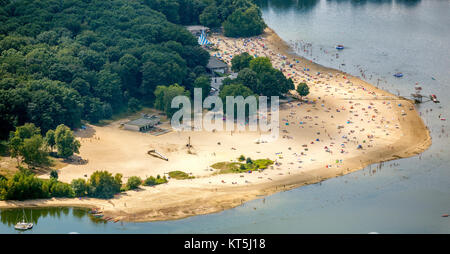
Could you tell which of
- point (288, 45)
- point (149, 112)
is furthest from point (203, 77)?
point (288, 45)

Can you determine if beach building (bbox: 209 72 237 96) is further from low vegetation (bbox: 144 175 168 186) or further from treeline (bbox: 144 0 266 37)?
low vegetation (bbox: 144 175 168 186)

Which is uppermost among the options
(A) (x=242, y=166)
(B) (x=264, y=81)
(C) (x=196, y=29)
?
(C) (x=196, y=29)

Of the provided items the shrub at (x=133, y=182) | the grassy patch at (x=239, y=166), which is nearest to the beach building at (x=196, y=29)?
the grassy patch at (x=239, y=166)

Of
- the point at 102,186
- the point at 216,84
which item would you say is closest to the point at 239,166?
the point at 102,186

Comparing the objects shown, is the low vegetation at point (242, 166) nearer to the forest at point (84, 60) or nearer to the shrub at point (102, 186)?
the shrub at point (102, 186)

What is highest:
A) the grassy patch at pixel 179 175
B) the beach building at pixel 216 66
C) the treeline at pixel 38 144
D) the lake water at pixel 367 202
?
the beach building at pixel 216 66

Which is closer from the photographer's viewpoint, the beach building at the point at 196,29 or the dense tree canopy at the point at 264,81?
the dense tree canopy at the point at 264,81

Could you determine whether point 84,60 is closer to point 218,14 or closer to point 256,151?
point 256,151
